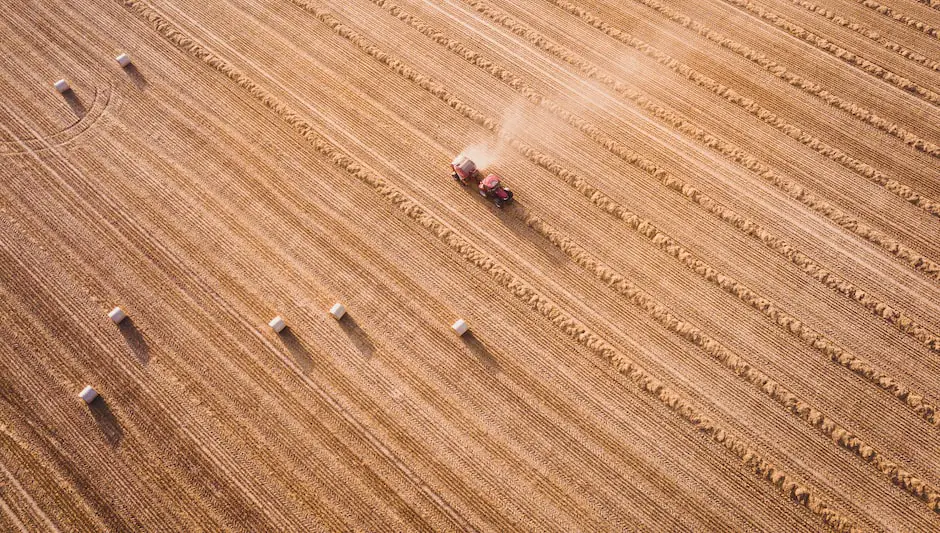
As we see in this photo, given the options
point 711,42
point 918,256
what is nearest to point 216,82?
point 711,42

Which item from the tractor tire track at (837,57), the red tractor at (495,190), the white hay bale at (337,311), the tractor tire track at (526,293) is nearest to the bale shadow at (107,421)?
the white hay bale at (337,311)

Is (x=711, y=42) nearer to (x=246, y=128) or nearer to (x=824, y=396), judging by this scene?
(x=824, y=396)

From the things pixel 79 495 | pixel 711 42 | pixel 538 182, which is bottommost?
pixel 79 495

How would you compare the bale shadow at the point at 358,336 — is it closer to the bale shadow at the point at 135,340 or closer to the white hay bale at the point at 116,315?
the bale shadow at the point at 135,340

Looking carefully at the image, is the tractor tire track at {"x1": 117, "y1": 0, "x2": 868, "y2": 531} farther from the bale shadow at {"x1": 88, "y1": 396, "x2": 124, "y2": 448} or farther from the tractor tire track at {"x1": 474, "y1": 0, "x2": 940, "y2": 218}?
the bale shadow at {"x1": 88, "y1": 396, "x2": 124, "y2": 448}

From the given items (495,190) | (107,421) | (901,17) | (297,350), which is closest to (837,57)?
(901,17)

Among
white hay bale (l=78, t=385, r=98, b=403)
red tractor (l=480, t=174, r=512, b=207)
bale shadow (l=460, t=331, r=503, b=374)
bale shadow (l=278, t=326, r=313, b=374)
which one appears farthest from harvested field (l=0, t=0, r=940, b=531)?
red tractor (l=480, t=174, r=512, b=207)
